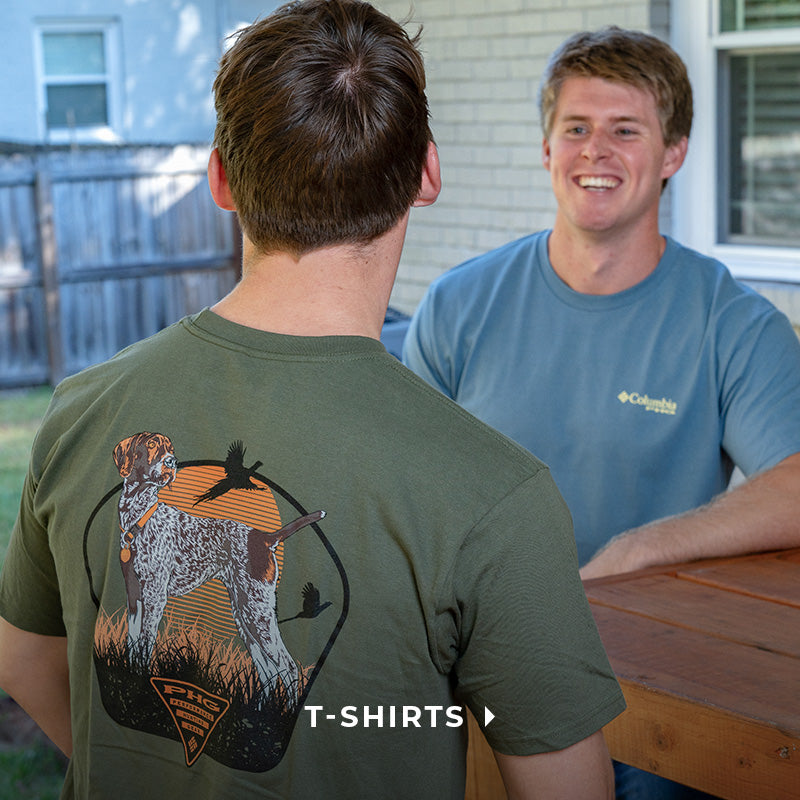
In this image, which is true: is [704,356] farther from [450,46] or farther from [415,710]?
[450,46]

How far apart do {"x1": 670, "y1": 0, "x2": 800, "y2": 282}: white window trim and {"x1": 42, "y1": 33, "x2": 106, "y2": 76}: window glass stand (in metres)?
9.41

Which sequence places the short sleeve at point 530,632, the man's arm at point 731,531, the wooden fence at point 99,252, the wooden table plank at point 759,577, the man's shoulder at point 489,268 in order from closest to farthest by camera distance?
the short sleeve at point 530,632, the wooden table plank at point 759,577, the man's arm at point 731,531, the man's shoulder at point 489,268, the wooden fence at point 99,252

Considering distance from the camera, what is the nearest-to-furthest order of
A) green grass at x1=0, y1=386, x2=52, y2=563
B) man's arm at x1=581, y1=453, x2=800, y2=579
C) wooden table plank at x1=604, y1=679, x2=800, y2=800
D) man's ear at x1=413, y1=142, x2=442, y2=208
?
1. man's ear at x1=413, y1=142, x2=442, y2=208
2. wooden table plank at x1=604, y1=679, x2=800, y2=800
3. man's arm at x1=581, y1=453, x2=800, y2=579
4. green grass at x1=0, y1=386, x2=52, y2=563

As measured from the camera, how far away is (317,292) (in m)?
1.21

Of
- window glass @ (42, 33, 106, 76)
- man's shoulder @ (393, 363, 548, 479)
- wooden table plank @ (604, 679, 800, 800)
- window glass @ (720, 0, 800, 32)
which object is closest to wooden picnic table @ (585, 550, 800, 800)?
wooden table plank @ (604, 679, 800, 800)

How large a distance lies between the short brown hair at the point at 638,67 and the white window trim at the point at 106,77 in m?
10.4

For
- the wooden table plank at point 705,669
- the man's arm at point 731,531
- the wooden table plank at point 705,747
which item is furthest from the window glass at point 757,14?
the wooden table plank at point 705,747

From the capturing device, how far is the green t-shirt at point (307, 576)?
110 cm

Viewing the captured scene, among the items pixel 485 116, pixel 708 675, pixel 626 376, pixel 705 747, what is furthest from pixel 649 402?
pixel 485 116

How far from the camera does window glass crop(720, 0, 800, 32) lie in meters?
4.22

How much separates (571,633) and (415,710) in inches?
7.4

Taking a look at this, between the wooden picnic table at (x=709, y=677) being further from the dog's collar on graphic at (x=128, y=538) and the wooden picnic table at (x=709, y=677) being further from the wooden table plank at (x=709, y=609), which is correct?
the dog's collar on graphic at (x=128, y=538)

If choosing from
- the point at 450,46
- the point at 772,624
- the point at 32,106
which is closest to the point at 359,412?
the point at 772,624

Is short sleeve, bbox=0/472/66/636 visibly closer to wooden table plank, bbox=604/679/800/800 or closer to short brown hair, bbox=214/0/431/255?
short brown hair, bbox=214/0/431/255
